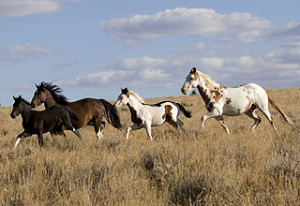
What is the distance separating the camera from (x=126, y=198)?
542 centimetres

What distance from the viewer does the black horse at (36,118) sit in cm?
1098

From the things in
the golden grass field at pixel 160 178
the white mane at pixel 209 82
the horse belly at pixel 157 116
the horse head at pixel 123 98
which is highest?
the white mane at pixel 209 82

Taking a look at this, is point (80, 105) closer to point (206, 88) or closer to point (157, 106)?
point (157, 106)

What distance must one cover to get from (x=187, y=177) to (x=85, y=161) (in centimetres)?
189

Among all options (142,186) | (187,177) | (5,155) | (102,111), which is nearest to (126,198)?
(142,186)

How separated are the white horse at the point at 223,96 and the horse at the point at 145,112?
0.81 metres

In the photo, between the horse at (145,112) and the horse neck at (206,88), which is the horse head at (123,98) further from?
the horse neck at (206,88)

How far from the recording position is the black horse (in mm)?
10977

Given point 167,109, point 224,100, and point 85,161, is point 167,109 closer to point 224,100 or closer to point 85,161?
point 224,100

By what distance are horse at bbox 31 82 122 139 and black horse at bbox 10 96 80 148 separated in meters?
1.01

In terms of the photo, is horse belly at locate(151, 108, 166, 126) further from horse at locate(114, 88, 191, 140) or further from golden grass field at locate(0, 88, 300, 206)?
golden grass field at locate(0, 88, 300, 206)

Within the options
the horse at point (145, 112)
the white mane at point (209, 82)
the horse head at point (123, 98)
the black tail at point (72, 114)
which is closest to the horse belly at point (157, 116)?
the horse at point (145, 112)

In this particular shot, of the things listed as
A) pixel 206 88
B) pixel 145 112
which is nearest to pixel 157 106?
pixel 145 112

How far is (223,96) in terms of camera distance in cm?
1230
